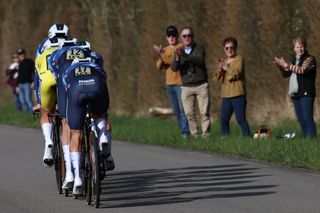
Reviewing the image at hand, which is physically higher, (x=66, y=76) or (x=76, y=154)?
(x=66, y=76)

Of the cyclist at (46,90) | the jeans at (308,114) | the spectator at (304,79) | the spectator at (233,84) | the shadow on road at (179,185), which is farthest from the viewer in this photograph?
the spectator at (233,84)

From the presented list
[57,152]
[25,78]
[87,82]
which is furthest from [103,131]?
[25,78]

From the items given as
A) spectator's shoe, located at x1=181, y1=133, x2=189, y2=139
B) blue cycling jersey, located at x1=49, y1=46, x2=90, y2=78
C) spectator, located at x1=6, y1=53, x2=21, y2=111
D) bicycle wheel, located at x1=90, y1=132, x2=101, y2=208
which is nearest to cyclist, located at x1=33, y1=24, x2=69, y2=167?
blue cycling jersey, located at x1=49, y1=46, x2=90, y2=78

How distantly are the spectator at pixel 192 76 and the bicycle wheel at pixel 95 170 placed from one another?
7.83m

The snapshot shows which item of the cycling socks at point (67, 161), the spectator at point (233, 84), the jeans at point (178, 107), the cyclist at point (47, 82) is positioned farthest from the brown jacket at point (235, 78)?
the cycling socks at point (67, 161)

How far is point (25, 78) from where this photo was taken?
101 ft

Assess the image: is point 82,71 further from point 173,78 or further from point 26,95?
point 26,95

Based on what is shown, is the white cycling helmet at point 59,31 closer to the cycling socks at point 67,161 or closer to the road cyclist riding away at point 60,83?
the road cyclist riding away at point 60,83

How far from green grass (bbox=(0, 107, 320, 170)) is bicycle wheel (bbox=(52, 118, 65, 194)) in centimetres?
352

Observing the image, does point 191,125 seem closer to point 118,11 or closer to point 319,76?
point 319,76

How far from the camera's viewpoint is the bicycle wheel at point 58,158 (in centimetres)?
1280

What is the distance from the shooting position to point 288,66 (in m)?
17.8

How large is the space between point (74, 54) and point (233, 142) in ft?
20.8

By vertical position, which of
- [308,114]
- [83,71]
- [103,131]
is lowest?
[308,114]
